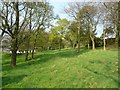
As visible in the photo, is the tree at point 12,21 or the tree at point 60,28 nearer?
the tree at point 12,21

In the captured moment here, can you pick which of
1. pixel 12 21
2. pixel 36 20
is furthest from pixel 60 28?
pixel 12 21

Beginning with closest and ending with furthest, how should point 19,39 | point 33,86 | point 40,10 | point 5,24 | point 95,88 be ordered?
point 95,88
point 33,86
point 5,24
point 19,39
point 40,10

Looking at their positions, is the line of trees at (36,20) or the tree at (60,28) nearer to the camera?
the line of trees at (36,20)

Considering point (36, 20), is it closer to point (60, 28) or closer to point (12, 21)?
point (12, 21)

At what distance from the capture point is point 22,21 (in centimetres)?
2089

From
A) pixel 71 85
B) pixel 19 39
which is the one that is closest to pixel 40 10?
pixel 19 39

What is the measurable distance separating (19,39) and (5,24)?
220 centimetres

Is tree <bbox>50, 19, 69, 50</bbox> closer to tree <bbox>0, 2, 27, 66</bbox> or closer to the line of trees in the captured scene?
the line of trees

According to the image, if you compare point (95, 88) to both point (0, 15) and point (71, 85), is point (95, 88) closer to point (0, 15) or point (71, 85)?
point (71, 85)

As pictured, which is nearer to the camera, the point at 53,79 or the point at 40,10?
the point at 53,79

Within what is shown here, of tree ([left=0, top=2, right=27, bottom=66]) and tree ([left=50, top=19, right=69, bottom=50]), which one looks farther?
tree ([left=50, top=19, right=69, bottom=50])

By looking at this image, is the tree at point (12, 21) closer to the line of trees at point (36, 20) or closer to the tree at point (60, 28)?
the line of trees at point (36, 20)

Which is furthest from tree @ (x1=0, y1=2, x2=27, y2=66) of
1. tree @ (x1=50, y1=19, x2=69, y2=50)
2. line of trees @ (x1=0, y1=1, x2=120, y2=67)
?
tree @ (x1=50, y1=19, x2=69, y2=50)

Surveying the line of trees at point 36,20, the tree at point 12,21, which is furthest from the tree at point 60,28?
the tree at point 12,21
